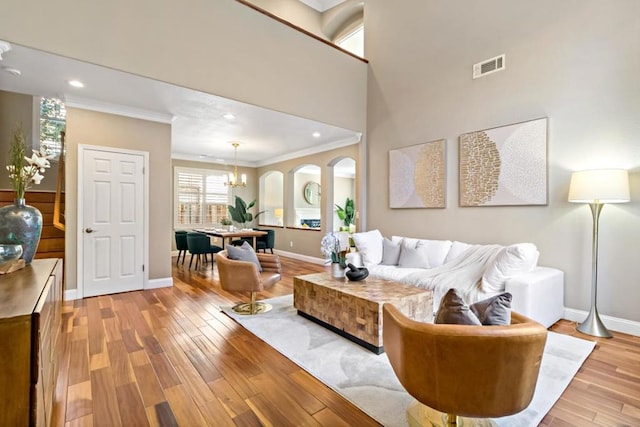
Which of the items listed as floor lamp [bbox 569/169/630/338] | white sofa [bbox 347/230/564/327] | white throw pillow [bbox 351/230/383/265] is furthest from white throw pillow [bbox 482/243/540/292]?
white throw pillow [bbox 351/230/383/265]

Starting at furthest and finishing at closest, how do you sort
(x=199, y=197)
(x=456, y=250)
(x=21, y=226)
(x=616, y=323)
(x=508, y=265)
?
(x=199, y=197), (x=456, y=250), (x=616, y=323), (x=508, y=265), (x=21, y=226)

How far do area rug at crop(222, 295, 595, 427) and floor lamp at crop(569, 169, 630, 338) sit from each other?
13.7 inches

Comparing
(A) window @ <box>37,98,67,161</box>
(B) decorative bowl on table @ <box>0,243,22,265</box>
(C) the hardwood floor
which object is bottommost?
(C) the hardwood floor

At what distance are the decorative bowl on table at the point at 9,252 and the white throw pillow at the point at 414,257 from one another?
12.3 feet

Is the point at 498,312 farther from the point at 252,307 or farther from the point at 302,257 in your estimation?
the point at 302,257

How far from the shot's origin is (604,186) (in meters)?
2.85

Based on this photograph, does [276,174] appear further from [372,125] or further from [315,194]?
[372,125]

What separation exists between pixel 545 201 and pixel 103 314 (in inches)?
203

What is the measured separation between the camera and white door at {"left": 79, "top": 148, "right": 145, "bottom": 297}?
4137 mm

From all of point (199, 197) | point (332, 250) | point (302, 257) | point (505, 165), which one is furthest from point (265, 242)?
point (505, 165)

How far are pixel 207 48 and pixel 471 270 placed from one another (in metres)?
4.01

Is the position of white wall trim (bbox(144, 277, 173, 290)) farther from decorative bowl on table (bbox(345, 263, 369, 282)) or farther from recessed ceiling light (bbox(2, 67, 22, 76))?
decorative bowl on table (bbox(345, 263, 369, 282))

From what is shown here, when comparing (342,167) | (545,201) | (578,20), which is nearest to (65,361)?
(545,201)

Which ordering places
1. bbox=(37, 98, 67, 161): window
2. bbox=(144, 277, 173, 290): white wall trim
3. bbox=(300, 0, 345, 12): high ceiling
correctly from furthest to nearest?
bbox=(300, 0, 345, 12): high ceiling < bbox=(37, 98, 67, 161): window < bbox=(144, 277, 173, 290): white wall trim
